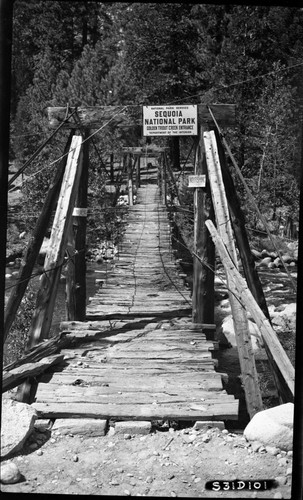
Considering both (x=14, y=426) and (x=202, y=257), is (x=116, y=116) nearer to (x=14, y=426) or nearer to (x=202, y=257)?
(x=202, y=257)

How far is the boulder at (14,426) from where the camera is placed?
158cm

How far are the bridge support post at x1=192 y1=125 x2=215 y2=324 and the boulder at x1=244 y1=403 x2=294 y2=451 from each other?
1.88 m

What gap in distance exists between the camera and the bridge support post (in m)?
3.72

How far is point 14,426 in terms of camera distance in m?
1.69

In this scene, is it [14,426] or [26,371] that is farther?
[26,371]

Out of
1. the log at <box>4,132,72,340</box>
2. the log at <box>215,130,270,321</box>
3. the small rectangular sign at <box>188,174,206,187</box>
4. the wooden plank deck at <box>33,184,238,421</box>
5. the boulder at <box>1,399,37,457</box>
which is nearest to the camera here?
the boulder at <box>1,399,37,457</box>

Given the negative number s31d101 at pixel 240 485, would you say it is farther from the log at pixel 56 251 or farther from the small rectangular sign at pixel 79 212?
the small rectangular sign at pixel 79 212

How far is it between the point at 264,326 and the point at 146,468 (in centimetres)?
103

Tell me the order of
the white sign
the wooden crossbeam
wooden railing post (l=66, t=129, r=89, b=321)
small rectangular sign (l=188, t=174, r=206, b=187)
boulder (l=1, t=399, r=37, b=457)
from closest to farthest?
boulder (l=1, t=399, r=37, b=457) < the white sign < the wooden crossbeam < small rectangular sign (l=188, t=174, r=206, b=187) < wooden railing post (l=66, t=129, r=89, b=321)

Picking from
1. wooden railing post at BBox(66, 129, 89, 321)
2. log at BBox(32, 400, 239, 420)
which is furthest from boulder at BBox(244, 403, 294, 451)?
wooden railing post at BBox(66, 129, 89, 321)

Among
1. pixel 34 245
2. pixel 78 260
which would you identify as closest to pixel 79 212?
pixel 78 260

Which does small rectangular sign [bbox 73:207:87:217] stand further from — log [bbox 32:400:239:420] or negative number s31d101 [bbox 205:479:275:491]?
negative number s31d101 [bbox 205:479:275:491]

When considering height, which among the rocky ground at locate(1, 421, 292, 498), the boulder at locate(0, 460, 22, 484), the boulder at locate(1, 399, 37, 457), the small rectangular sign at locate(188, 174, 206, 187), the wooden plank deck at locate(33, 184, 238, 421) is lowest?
the wooden plank deck at locate(33, 184, 238, 421)

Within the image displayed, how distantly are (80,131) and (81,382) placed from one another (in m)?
1.74
